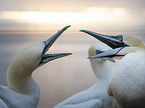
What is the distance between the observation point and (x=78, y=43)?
2279 mm

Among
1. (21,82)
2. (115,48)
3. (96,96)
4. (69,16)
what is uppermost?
(69,16)

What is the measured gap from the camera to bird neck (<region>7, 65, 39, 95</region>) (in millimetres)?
1554

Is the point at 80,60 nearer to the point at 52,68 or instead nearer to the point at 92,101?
the point at 52,68

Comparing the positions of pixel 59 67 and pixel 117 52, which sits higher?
pixel 117 52

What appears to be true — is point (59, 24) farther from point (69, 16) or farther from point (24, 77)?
point (24, 77)

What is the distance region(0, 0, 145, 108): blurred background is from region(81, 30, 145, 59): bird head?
0.70m

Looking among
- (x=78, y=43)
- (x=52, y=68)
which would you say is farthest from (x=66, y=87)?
(x=78, y=43)

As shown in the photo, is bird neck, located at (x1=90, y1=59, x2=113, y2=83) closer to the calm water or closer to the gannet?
the calm water

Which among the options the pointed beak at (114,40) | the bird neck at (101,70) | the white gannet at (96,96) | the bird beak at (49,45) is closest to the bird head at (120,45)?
the pointed beak at (114,40)

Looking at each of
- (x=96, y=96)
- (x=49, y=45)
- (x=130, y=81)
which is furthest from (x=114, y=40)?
(x=96, y=96)

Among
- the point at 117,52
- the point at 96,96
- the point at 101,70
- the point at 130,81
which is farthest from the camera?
the point at 101,70

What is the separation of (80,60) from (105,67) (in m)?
0.29

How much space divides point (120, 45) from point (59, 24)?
798 millimetres

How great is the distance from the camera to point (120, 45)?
1457 mm
